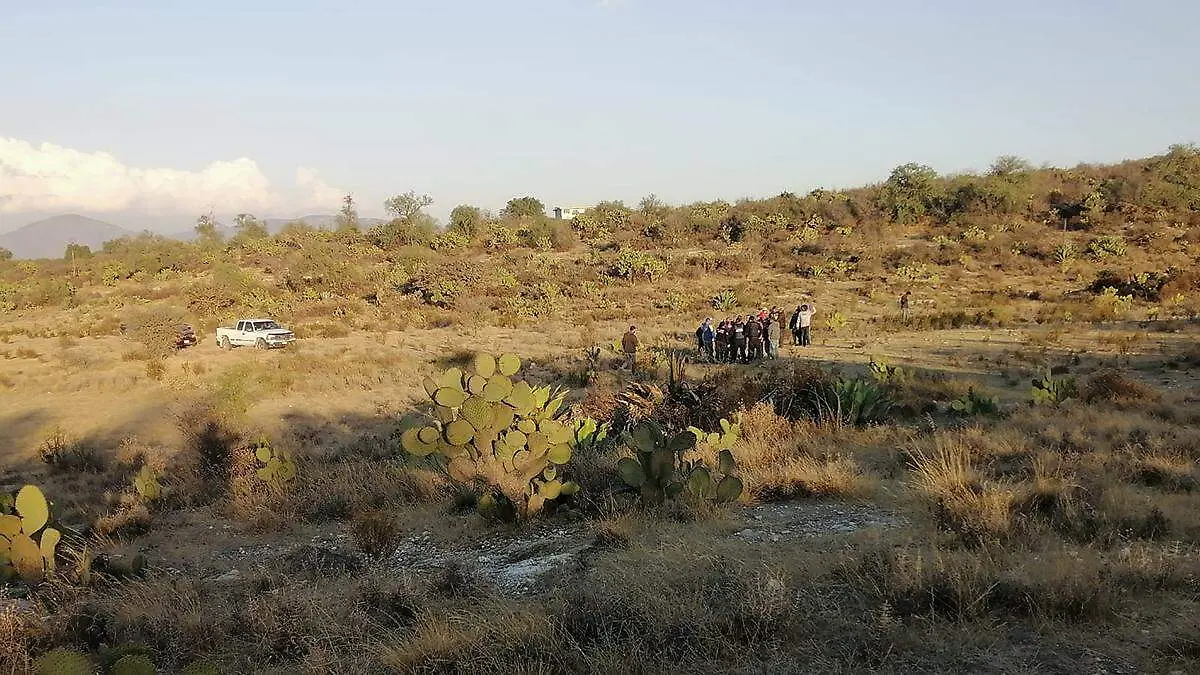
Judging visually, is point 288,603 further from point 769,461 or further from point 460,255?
point 460,255

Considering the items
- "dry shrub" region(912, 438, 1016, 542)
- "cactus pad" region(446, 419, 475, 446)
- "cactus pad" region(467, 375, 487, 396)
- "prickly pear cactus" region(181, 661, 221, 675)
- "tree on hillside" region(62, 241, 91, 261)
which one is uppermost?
"tree on hillside" region(62, 241, 91, 261)

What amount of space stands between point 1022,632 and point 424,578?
12.9ft

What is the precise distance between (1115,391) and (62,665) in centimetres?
1351

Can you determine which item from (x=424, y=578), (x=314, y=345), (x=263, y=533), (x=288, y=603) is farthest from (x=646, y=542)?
(x=314, y=345)

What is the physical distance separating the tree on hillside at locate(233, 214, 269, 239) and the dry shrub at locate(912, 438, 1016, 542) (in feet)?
181

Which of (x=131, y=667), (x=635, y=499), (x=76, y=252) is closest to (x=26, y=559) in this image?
(x=131, y=667)

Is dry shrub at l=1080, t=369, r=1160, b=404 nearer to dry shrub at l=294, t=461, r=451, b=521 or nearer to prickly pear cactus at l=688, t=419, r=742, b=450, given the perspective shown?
prickly pear cactus at l=688, t=419, r=742, b=450

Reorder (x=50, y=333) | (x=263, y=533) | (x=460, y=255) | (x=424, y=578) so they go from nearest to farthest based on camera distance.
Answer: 1. (x=424, y=578)
2. (x=263, y=533)
3. (x=50, y=333)
4. (x=460, y=255)

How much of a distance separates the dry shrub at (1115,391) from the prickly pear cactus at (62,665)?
12648 millimetres

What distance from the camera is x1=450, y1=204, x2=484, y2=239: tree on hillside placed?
163ft

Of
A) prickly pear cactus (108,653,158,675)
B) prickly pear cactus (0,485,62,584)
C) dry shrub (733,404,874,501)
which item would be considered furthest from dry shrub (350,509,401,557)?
dry shrub (733,404,874,501)

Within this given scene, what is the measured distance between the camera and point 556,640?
12.7 ft

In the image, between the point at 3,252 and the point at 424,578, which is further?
the point at 3,252

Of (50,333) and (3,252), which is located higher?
(3,252)
